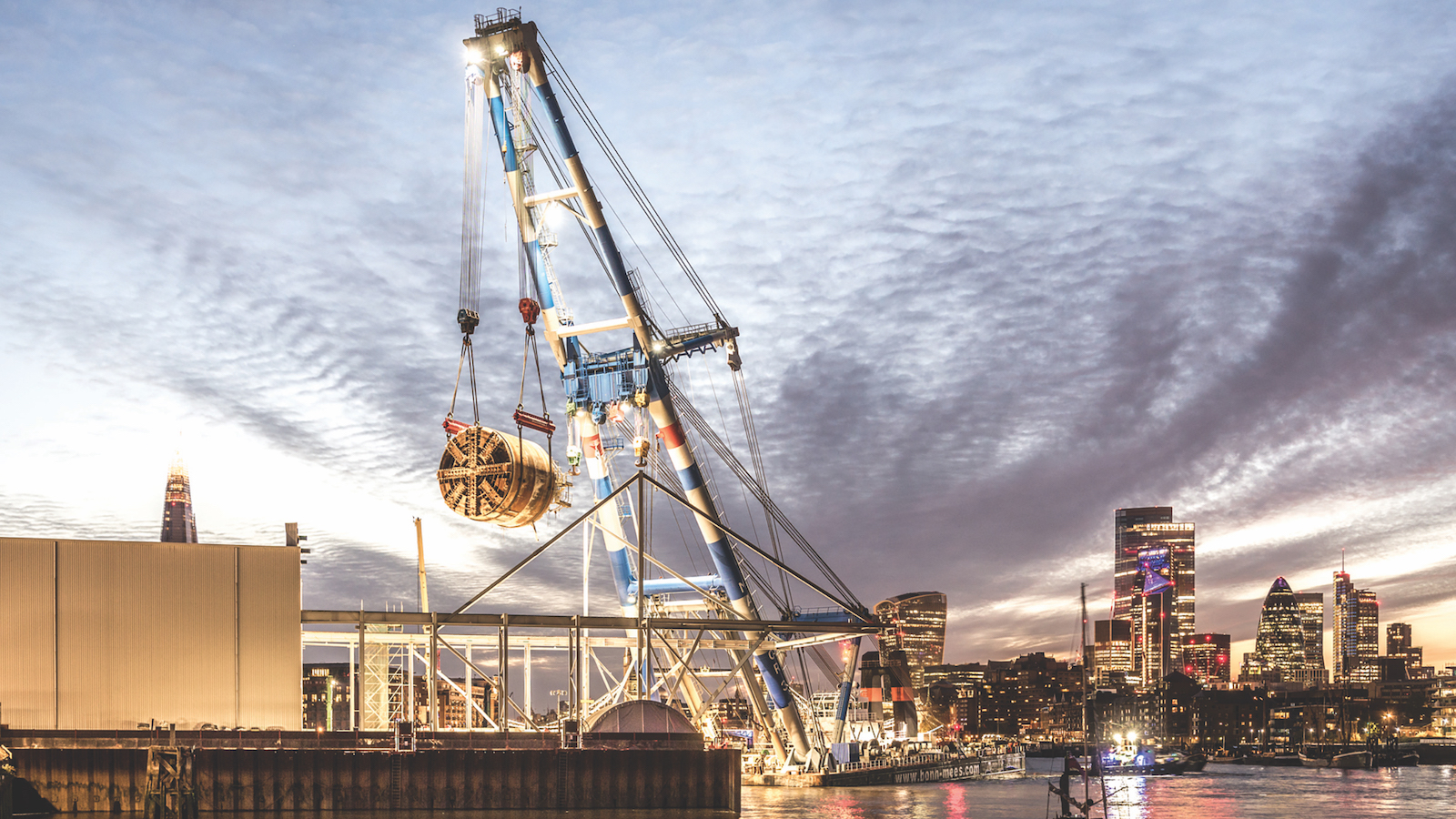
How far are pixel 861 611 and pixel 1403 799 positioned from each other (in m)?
55.8

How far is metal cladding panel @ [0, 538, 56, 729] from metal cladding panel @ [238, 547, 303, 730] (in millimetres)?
5549

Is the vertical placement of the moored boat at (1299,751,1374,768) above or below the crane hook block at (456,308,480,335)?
below

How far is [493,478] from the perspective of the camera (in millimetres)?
41250

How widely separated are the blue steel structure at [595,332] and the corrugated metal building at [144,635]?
17706 mm

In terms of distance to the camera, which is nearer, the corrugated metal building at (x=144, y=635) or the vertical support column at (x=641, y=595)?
the corrugated metal building at (x=144, y=635)

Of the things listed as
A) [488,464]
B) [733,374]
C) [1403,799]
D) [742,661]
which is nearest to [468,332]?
[488,464]

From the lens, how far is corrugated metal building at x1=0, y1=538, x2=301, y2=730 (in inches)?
1521

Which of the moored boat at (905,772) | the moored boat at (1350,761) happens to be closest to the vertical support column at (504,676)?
the moored boat at (905,772)

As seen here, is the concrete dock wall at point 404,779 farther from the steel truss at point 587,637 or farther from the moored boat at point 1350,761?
the moored boat at point 1350,761

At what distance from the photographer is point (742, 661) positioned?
177 feet

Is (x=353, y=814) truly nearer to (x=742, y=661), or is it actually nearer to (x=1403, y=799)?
(x=742, y=661)

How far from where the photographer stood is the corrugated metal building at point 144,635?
38.6 m

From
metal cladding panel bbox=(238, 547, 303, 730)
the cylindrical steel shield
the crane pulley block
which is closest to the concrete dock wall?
metal cladding panel bbox=(238, 547, 303, 730)

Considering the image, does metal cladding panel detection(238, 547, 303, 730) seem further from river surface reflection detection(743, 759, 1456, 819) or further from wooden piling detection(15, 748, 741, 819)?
river surface reflection detection(743, 759, 1456, 819)
